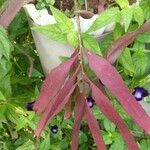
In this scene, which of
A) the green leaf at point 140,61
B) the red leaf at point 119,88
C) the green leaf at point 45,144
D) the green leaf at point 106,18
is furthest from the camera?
the green leaf at point 45,144

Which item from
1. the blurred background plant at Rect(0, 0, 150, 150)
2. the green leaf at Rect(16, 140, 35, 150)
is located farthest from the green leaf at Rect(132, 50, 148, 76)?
the green leaf at Rect(16, 140, 35, 150)

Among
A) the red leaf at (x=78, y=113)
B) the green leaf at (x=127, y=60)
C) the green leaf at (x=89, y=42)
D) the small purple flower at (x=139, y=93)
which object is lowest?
the small purple flower at (x=139, y=93)

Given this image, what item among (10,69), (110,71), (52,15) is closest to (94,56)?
(110,71)

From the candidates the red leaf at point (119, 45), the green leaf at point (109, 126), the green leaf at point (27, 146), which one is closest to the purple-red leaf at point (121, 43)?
the red leaf at point (119, 45)

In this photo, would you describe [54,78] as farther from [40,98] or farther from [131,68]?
[131,68]

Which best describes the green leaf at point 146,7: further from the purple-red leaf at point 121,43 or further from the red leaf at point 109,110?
the red leaf at point 109,110

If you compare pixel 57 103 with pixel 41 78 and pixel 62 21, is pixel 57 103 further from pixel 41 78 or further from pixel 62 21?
pixel 41 78

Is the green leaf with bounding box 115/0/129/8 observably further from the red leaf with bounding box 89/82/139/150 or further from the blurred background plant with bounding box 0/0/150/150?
the red leaf with bounding box 89/82/139/150
